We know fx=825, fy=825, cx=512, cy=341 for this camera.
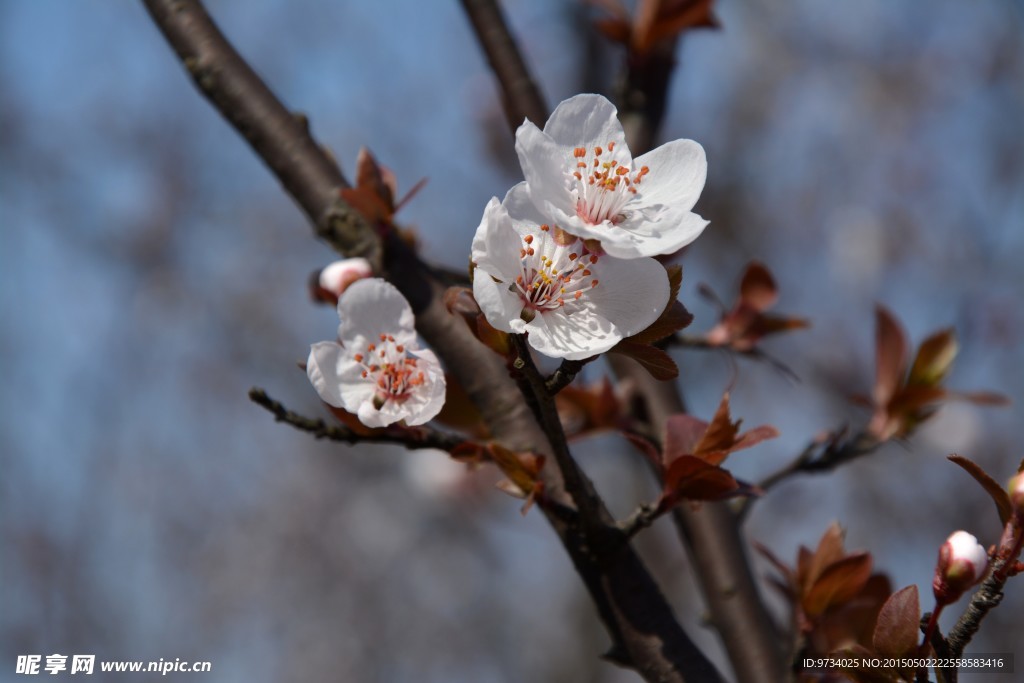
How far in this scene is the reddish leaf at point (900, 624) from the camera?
745 millimetres

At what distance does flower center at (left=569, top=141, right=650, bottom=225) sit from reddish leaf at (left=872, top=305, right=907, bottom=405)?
2.80ft

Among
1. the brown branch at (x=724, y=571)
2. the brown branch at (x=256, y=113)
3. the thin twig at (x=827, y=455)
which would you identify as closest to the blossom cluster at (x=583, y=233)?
the brown branch at (x=256, y=113)

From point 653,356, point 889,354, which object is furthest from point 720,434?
point 889,354

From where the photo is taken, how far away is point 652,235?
0.72 meters

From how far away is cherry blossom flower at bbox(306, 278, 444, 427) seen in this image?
87 cm

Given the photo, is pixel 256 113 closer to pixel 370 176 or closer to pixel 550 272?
pixel 370 176

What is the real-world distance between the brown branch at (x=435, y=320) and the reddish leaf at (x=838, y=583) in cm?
21

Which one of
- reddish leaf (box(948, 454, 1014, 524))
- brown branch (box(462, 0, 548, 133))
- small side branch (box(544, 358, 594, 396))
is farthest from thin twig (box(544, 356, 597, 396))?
brown branch (box(462, 0, 548, 133))

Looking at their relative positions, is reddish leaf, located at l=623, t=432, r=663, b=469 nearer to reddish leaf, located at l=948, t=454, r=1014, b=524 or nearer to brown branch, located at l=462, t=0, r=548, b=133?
reddish leaf, located at l=948, t=454, r=1014, b=524

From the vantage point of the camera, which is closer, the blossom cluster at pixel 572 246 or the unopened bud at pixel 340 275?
the blossom cluster at pixel 572 246

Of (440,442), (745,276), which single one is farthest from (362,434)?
(745,276)

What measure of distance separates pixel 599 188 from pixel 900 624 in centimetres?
48

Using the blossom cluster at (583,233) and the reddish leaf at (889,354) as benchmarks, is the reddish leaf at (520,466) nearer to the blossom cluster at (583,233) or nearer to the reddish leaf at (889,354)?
the blossom cluster at (583,233)

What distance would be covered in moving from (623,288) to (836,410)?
4367 mm
